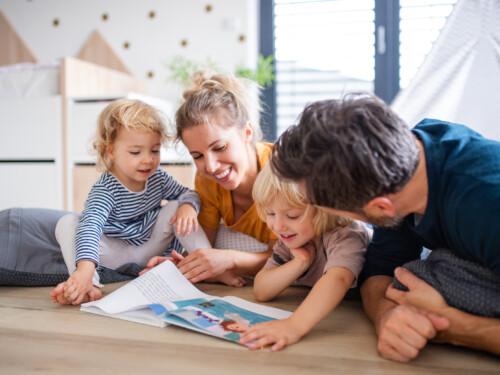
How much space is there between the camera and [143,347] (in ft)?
2.66

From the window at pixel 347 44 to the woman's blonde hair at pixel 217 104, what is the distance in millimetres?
1688

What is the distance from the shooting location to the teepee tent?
4.59 ft

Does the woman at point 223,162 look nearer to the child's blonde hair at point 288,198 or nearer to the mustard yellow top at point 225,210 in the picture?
the mustard yellow top at point 225,210

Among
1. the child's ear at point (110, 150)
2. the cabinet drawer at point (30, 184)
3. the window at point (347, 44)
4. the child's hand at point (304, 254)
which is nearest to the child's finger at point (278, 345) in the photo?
the child's hand at point (304, 254)

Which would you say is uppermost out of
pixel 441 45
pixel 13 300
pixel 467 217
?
pixel 441 45

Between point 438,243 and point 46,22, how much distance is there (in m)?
3.55

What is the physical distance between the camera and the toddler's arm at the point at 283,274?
103 centimetres

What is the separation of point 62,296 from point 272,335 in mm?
534

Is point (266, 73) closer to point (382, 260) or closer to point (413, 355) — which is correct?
point (382, 260)

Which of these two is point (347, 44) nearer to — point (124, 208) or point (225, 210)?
point (225, 210)

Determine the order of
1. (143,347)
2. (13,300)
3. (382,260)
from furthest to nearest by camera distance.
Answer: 1. (13,300)
2. (382,260)
3. (143,347)

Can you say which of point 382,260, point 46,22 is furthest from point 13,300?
point 46,22

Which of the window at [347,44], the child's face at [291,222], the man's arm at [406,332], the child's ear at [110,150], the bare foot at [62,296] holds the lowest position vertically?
the bare foot at [62,296]

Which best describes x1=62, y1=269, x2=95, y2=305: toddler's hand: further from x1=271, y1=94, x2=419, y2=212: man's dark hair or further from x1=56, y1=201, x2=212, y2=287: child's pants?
x1=271, y1=94, x2=419, y2=212: man's dark hair
